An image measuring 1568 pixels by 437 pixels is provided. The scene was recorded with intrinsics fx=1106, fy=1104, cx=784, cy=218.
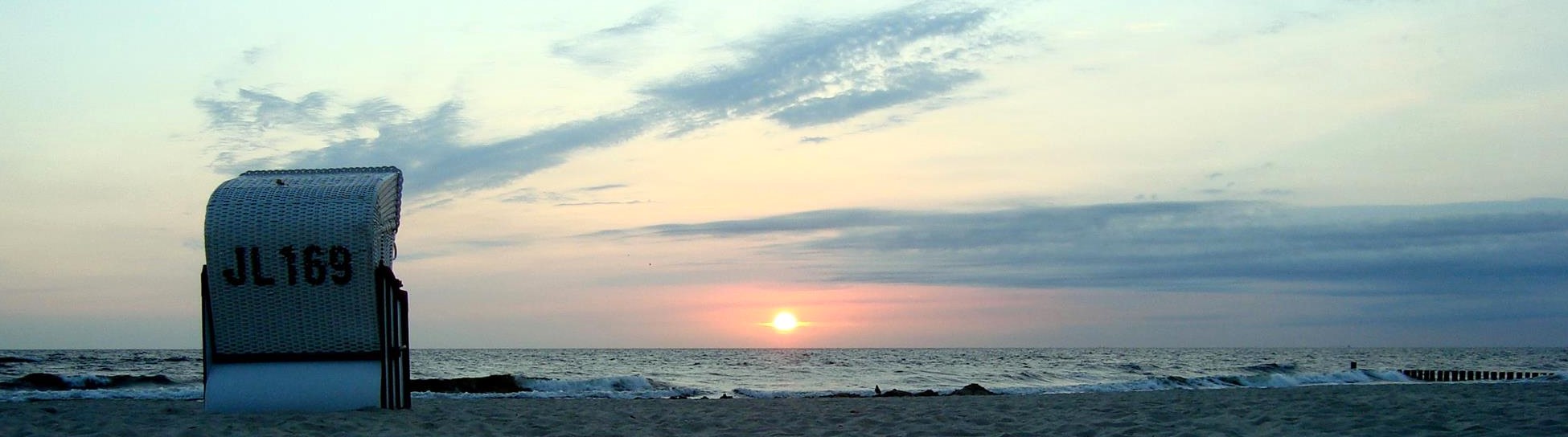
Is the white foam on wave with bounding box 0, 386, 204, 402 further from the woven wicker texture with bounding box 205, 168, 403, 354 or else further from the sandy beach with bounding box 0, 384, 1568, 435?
the woven wicker texture with bounding box 205, 168, 403, 354

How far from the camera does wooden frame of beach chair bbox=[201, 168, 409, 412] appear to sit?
11.1m

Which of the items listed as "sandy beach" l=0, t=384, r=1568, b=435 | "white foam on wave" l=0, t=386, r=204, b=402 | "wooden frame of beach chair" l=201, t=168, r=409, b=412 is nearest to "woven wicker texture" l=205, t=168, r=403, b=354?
"wooden frame of beach chair" l=201, t=168, r=409, b=412

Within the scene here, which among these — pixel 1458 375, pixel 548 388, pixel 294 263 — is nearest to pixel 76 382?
pixel 548 388

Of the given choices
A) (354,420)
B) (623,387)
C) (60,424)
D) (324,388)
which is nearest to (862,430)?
(354,420)

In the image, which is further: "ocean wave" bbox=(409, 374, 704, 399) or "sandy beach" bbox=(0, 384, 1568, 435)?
"ocean wave" bbox=(409, 374, 704, 399)

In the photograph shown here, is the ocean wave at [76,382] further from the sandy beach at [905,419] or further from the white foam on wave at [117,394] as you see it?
the sandy beach at [905,419]

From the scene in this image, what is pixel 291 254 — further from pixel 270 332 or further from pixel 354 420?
pixel 354 420

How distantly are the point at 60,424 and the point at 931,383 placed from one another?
23.8 meters

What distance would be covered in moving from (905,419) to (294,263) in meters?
6.48

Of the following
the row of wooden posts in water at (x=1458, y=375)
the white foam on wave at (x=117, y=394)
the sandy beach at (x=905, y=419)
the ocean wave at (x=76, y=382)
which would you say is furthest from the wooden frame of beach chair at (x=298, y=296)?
the row of wooden posts in water at (x=1458, y=375)

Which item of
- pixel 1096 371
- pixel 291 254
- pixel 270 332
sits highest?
pixel 291 254

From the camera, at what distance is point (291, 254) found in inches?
439

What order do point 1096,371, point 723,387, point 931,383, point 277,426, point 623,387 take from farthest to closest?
1. point 1096,371
2. point 931,383
3. point 723,387
4. point 623,387
5. point 277,426

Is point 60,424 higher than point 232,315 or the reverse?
the reverse
